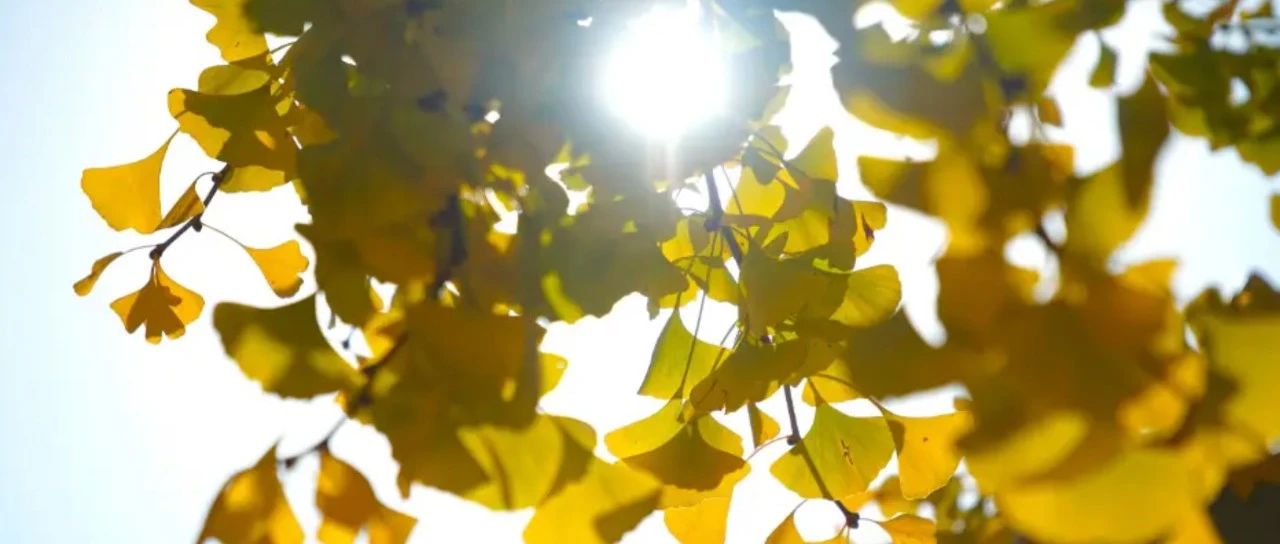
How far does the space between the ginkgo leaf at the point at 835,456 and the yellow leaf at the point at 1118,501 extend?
245mm

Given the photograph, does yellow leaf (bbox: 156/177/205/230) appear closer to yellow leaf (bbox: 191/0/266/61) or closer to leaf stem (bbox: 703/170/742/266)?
yellow leaf (bbox: 191/0/266/61)

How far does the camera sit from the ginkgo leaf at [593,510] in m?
0.30

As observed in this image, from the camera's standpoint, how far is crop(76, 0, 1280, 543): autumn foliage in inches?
7.4

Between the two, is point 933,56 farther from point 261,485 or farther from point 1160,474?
point 261,485

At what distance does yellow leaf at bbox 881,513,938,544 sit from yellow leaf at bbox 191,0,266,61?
0.35m

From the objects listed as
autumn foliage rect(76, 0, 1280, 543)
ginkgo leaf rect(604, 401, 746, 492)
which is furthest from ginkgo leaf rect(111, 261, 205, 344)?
ginkgo leaf rect(604, 401, 746, 492)

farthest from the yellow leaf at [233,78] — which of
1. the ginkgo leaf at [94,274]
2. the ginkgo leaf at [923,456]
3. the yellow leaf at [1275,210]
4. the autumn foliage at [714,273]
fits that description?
the yellow leaf at [1275,210]

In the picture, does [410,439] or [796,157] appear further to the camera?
[796,157]

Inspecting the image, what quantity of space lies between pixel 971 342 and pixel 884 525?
0.24 m

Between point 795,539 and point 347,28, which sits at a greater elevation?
point 347,28

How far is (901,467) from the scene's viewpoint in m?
0.41

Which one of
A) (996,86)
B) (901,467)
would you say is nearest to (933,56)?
(996,86)

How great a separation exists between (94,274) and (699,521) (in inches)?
12.5

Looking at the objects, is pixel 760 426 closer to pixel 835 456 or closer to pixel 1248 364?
pixel 835 456
